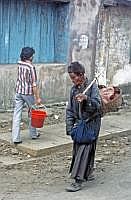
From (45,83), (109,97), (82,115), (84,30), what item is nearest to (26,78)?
(109,97)

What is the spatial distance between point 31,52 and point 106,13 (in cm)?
581

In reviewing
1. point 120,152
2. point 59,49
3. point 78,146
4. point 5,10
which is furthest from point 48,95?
point 78,146

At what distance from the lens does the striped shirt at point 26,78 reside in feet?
26.1

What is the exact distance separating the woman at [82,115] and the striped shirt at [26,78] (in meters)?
1.84

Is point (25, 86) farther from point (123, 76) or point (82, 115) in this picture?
point (123, 76)

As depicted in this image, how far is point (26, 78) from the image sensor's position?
8.00 m

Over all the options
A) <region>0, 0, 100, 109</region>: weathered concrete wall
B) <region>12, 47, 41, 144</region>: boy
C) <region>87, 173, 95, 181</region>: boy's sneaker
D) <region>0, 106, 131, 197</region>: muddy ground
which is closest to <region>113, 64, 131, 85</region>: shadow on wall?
<region>0, 0, 100, 109</region>: weathered concrete wall

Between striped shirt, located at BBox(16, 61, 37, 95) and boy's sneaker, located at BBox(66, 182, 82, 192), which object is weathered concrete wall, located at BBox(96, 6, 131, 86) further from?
boy's sneaker, located at BBox(66, 182, 82, 192)

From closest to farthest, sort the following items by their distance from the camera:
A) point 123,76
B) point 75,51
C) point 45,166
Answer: point 45,166, point 75,51, point 123,76

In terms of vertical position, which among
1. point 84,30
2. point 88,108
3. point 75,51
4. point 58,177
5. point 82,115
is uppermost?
point 84,30

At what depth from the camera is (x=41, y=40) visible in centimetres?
1173

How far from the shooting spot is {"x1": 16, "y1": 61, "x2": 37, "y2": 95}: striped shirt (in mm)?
7950

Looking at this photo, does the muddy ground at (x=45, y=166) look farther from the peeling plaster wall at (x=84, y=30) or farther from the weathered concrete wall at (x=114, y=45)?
the weathered concrete wall at (x=114, y=45)

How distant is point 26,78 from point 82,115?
6.80 ft
